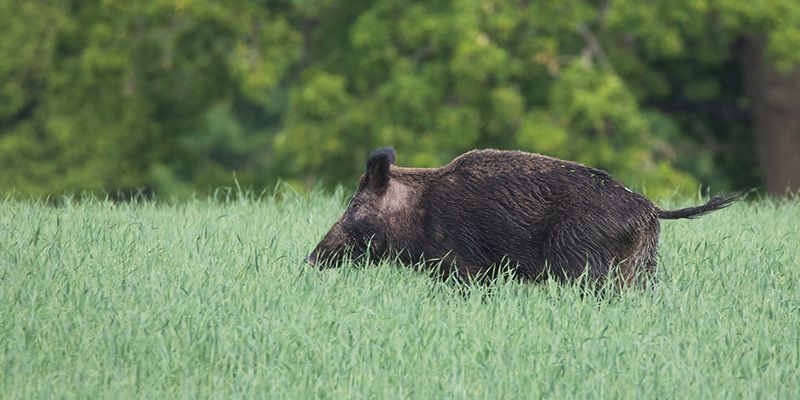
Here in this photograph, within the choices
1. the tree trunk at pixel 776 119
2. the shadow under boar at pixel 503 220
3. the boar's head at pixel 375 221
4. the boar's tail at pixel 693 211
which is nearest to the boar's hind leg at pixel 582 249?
the shadow under boar at pixel 503 220

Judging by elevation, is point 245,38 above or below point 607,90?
above

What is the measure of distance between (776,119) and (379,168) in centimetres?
1261

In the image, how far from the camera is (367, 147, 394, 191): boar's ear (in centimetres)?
745

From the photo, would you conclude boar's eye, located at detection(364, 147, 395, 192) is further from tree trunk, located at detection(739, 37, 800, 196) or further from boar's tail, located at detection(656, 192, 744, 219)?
tree trunk, located at detection(739, 37, 800, 196)

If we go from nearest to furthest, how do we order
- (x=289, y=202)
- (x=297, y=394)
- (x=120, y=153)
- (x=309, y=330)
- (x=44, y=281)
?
(x=297, y=394) → (x=309, y=330) → (x=44, y=281) → (x=289, y=202) → (x=120, y=153)

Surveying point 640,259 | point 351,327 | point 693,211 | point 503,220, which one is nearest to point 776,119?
point 693,211

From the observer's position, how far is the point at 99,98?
23.6 metres

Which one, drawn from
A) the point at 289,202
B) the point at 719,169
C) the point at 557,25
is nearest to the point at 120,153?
the point at 557,25

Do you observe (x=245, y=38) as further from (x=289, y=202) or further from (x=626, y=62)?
(x=289, y=202)

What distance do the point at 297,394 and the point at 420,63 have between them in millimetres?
14102

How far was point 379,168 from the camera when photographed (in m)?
7.49

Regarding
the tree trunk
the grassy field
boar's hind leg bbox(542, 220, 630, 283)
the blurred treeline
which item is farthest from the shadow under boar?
the tree trunk

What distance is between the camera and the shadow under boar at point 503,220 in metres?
7.17

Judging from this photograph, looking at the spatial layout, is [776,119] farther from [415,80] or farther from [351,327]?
[351,327]
